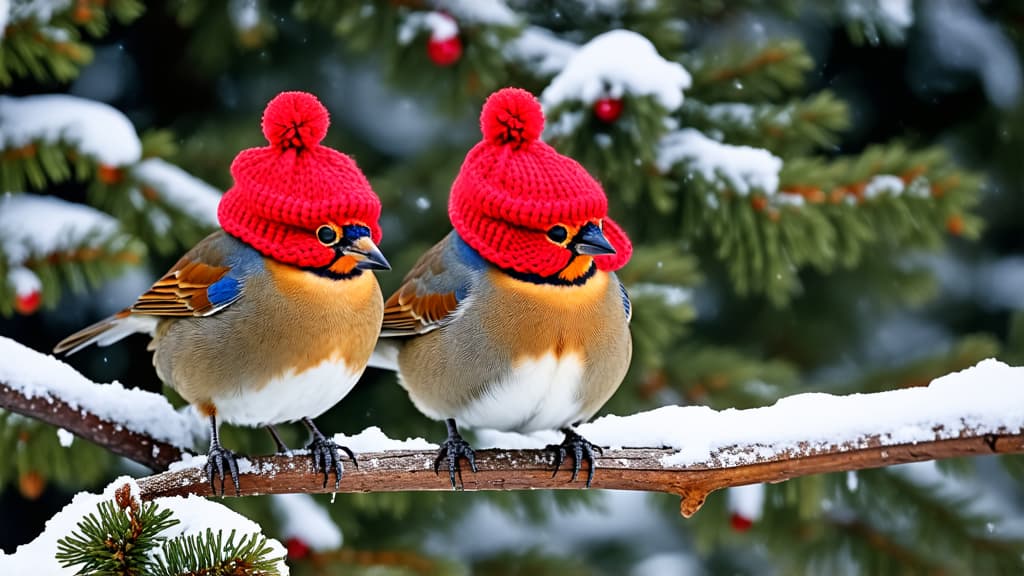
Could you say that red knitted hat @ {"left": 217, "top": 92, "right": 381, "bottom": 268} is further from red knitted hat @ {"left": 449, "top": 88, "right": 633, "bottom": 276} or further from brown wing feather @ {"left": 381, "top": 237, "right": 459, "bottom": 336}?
brown wing feather @ {"left": 381, "top": 237, "right": 459, "bottom": 336}

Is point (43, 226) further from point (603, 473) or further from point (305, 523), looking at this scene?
point (603, 473)

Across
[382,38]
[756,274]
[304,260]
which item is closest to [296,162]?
[304,260]

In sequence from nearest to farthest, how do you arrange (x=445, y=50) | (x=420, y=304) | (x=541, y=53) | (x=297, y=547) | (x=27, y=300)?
1. (x=420, y=304)
2. (x=27, y=300)
3. (x=445, y=50)
4. (x=297, y=547)
5. (x=541, y=53)

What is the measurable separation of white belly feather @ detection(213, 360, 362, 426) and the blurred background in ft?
2.53

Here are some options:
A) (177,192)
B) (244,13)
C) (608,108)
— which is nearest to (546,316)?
(608,108)

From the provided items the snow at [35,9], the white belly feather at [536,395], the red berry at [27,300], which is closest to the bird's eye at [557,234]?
the white belly feather at [536,395]

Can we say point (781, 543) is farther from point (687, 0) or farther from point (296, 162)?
point (296, 162)

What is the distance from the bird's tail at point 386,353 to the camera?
8.92 feet

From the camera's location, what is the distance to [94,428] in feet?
7.87

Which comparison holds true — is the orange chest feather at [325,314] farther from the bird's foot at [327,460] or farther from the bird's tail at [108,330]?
the bird's tail at [108,330]

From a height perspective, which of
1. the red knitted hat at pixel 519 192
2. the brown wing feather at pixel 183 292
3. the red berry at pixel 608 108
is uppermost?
the red berry at pixel 608 108

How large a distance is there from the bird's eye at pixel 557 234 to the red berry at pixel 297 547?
5.89ft

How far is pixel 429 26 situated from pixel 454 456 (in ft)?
4.87

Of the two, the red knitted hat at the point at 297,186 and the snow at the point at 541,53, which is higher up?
the snow at the point at 541,53
